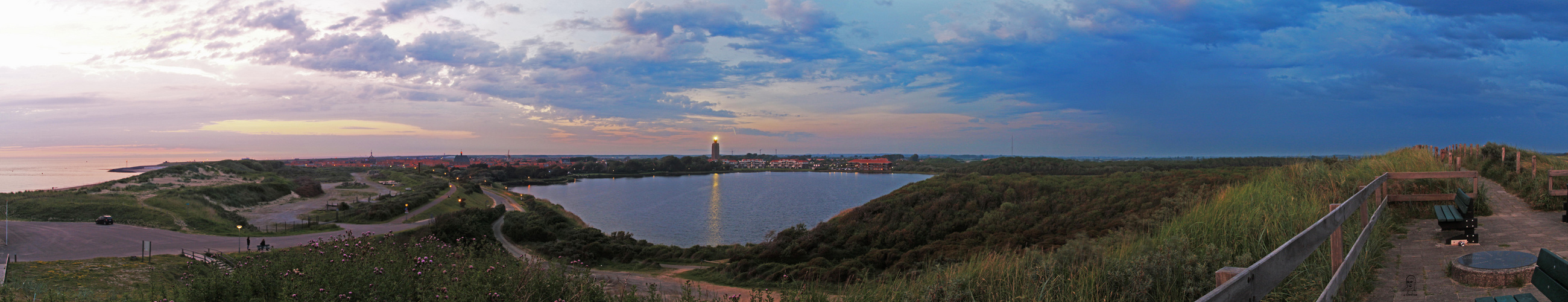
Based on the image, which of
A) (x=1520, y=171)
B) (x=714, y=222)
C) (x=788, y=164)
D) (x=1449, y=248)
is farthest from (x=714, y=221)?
(x=788, y=164)

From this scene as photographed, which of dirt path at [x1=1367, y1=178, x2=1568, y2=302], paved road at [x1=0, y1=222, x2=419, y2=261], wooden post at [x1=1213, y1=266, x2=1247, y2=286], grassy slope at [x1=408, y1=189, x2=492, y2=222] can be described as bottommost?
grassy slope at [x1=408, y1=189, x2=492, y2=222]

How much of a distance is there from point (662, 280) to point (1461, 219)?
17657 mm

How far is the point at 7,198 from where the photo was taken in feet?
116

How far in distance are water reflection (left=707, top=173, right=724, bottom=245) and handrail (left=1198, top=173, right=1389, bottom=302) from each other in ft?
112

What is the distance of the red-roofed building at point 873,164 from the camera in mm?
144125

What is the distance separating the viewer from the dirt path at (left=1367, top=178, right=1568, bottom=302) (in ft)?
12.7

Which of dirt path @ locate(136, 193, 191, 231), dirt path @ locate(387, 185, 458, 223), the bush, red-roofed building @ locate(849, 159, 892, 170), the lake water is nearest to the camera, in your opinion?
the bush

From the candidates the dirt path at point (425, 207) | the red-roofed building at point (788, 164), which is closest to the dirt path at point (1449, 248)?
the dirt path at point (425, 207)

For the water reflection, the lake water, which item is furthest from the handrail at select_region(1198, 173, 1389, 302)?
the water reflection

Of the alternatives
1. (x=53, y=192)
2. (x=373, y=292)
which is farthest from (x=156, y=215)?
(x=373, y=292)

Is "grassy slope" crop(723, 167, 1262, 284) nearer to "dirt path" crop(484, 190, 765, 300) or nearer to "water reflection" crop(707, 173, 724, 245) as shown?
"dirt path" crop(484, 190, 765, 300)

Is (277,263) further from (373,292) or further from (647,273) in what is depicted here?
(647,273)

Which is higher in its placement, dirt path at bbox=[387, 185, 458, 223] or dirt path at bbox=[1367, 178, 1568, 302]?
dirt path at bbox=[1367, 178, 1568, 302]

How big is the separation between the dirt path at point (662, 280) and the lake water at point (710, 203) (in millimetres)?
8951
